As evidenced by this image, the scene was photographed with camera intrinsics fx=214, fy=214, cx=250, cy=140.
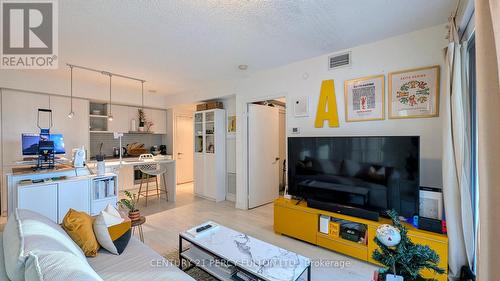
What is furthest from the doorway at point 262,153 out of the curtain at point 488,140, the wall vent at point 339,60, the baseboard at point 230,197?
the curtain at point 488,140

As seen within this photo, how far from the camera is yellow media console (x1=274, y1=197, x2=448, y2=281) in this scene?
6.27 ft

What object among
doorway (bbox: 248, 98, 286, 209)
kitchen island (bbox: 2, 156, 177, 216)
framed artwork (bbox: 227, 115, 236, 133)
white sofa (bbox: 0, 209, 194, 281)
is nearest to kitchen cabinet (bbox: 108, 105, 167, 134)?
kitchen island (bbox: 2, 156, 177, 216)

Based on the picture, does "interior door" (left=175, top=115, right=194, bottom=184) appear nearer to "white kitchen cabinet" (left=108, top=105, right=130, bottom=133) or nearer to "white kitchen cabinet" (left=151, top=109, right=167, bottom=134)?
"white kitchen cabinet" (left=151, top=109, right=167, bottom=134)

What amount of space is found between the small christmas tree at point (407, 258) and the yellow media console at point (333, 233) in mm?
911

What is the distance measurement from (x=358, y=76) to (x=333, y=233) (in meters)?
1.95

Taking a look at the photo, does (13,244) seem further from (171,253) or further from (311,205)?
(311,205)

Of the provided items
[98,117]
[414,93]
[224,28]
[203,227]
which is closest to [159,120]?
[98,117]

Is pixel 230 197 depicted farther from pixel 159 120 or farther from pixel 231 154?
pixel 159 120

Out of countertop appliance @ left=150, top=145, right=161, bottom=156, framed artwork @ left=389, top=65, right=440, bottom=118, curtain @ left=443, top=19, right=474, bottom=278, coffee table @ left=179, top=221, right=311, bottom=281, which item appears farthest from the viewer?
countertop appliance @ left=150, top=145, right=161, bottom=156

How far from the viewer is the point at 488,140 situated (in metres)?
0.66

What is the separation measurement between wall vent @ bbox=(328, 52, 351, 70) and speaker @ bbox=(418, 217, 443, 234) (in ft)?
6.37

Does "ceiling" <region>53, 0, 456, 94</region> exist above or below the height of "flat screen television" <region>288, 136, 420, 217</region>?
above

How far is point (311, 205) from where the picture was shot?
2666 mm

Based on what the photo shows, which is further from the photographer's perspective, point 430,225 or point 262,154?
point 262,154
